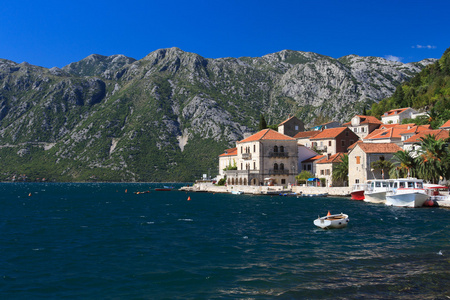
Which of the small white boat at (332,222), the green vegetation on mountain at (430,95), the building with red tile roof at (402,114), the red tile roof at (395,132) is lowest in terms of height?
the small white boat at (332,222)

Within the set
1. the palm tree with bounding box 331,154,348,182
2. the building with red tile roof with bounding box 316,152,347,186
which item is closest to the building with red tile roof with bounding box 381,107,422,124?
the building with red tile roof with bounding box 316,152,347,186

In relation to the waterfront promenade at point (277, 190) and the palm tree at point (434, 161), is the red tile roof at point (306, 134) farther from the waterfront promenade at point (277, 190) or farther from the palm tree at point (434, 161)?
the palm tree at point (434, 161)

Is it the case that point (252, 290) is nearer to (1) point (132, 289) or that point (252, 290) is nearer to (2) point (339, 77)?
(1) point (132, 289)

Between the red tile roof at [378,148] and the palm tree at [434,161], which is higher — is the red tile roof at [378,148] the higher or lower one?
the higher one

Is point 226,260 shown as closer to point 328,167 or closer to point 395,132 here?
point 328,167

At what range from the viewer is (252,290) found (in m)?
16.6

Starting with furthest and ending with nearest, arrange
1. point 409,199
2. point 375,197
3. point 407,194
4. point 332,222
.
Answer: point 375,197 < point 409,199 < point 407,194 < point 332,222

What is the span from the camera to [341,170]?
77.7 metres

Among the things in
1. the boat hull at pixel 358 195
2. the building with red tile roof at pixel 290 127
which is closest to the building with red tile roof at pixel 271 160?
the building with red tile roof at pixel 290 127

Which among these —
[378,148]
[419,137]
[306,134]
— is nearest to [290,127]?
[306,134]

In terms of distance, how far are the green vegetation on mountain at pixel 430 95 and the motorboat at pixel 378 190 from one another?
105ft

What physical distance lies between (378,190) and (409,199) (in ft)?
22.9

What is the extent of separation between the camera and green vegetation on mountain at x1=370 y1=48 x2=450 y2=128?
8861 cm

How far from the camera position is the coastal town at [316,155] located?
70919mm
